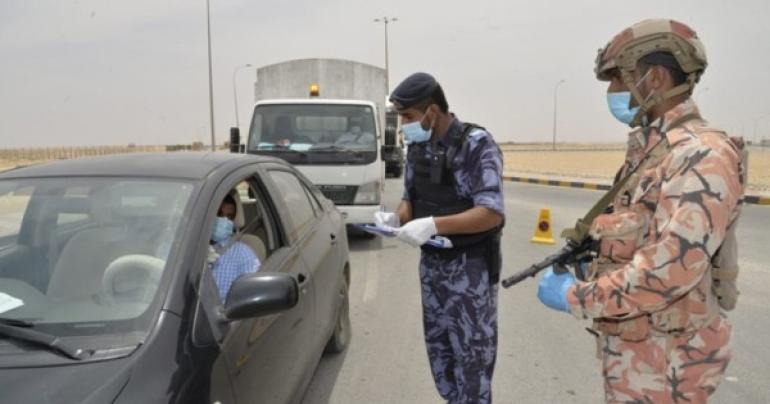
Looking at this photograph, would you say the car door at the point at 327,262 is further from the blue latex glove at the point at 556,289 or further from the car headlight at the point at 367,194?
the car headlight at the point at 367,194

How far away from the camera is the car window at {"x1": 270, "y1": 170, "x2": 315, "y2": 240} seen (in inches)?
127

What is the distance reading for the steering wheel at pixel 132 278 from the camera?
6.20 feet

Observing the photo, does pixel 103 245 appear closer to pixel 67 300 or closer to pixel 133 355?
pixel 67 300

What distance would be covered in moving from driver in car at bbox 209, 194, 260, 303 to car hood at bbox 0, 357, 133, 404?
640 millimetres

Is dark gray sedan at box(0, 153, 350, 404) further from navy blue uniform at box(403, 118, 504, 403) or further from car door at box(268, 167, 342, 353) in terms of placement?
navy blue uniform at box(403, 118, 504, 403)

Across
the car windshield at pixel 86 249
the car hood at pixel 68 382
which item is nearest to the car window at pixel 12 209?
the car windshield at pixel 86 249

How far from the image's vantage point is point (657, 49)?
5.40ft

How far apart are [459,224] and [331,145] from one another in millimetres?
5518

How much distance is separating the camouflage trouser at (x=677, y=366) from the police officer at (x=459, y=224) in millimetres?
887

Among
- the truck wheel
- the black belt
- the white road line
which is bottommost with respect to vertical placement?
the white road line

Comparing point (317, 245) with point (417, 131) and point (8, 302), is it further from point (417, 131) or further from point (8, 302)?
point (8, 302)

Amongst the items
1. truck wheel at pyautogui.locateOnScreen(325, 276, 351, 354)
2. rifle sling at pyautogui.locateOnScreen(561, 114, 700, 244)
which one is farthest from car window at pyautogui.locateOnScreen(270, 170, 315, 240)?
rifle sling at pyautogui.locateOnScreen(561, 114, 700, 244)

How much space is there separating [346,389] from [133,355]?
198 cm

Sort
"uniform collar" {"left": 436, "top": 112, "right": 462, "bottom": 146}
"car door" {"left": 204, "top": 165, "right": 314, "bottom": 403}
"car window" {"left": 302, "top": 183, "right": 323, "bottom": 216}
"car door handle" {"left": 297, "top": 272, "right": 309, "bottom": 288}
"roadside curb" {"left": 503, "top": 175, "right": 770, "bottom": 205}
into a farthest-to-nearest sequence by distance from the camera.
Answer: "roadside curb" {"left": 503, "top": 175, "right": 770, "bottom": 205} → "car window" {"left": 302, "top": 183, "right": 323, "bottom": 216} → "car door handle" {"left": 297, "top": 272, "right": 309, "bottom": 288} → "uniform collar" {"left": 436, "top": 112, "right": 462, "bottom": 146} → "car door" {"left": 204, "top": 165, "right": 314, "bottom": 403}
